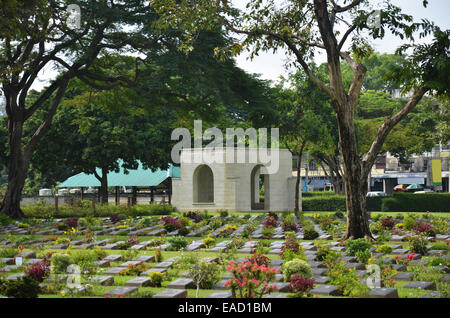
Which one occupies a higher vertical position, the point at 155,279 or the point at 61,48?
the point at 61,48

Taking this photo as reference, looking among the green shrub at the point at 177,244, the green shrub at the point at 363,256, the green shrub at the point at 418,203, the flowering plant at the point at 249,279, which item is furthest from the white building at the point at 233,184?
the flowering plant at the point at 249,279

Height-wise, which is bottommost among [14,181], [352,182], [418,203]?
[418,203]

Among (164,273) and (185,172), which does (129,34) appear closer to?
(185,172)

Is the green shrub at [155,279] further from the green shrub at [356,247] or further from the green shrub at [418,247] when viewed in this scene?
the green shrub at [418,247]

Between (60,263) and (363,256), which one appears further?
(363,256)

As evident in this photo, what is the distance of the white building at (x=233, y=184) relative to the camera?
111 feet

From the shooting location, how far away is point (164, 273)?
35.8 ft

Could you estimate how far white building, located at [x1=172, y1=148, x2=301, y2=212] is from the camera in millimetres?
33844

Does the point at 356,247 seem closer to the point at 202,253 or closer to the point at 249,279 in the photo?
the point at 202,253

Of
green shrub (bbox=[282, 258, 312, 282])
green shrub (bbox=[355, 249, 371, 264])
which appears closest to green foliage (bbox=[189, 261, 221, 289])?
green shrub (bbox=[282, 258, 312, 282])

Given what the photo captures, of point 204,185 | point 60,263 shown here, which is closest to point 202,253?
point 60,263

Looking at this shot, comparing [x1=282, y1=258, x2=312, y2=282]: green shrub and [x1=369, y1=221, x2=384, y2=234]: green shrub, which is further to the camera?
[x1=369, y1=221, x2=384, y2=234]: green shrub

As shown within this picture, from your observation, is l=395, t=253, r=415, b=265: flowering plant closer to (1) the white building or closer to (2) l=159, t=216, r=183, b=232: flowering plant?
(2) l=159, t=216, r=183, b=232: flowering plant

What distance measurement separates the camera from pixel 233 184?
33.7 m
